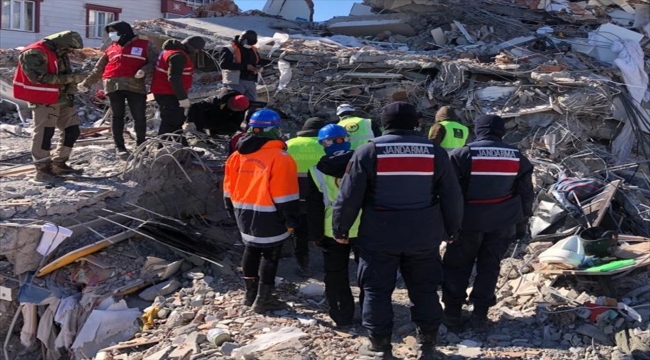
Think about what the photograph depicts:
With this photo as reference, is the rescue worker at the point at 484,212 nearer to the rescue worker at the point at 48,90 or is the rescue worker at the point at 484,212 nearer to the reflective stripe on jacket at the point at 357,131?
the reflective stripe on jacket at the point at 357,131

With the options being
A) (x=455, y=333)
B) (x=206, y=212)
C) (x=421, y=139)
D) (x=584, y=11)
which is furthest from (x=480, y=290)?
(x=584, y=11)

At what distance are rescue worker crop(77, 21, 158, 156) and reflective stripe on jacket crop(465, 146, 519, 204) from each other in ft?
13.1

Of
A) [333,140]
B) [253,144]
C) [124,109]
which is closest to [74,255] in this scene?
[124,109]

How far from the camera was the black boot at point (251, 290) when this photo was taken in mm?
5103

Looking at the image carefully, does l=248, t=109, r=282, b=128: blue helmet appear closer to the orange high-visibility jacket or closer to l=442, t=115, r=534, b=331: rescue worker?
the orange high-visibility jacket

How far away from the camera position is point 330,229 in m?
4.63

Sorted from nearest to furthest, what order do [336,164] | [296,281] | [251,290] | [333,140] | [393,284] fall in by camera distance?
[393,284] → [336,164] → [333,140] → [251,290] → [296,281]

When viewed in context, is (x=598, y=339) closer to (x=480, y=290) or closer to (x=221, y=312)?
(x=480, y=290)

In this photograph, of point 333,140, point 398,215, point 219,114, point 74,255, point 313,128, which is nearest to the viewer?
point 398,215

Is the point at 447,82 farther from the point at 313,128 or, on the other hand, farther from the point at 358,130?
the point at 313,128

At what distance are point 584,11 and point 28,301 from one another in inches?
427

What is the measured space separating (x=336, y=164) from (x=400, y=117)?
595 millimetres

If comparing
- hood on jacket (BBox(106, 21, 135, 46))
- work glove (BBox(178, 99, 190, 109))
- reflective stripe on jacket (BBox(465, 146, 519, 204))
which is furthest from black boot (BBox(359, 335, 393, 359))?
hood on jacket (BBox(106, 21, 135, 46))

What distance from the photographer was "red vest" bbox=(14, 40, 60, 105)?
6.10 meters
